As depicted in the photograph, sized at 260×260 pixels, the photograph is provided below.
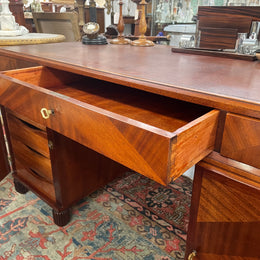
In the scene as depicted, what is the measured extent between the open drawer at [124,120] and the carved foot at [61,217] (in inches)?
15.6

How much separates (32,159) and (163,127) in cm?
54

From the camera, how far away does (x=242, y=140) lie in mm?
438

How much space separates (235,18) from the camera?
768 mm

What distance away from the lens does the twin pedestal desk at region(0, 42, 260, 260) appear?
413 mm

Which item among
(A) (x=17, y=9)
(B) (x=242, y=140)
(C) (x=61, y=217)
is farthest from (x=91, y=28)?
(A) (x=17, y=9)

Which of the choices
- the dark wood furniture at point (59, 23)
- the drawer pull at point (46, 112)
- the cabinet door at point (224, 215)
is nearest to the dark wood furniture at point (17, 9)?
the dark wood furniture at point (59, 23)

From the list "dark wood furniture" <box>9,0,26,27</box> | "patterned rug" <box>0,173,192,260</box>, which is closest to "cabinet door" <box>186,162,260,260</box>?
"patterned rug" <box>0,173,192,260</box>

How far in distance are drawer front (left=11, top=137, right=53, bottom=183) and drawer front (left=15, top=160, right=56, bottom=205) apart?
0.02 m

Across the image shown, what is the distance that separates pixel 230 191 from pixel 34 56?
0.65 m

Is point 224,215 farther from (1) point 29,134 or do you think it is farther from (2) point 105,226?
(1) point 29,134

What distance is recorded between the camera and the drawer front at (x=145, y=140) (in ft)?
1.24

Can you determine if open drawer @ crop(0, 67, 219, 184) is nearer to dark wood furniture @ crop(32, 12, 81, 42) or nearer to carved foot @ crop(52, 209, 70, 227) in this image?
carved foot @ crop(52, 209, 70, 227)

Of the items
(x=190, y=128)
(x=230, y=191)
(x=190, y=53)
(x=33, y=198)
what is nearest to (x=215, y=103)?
(x=190, y=128)

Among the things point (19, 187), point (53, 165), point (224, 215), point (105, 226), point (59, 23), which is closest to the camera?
point (224, 215)
